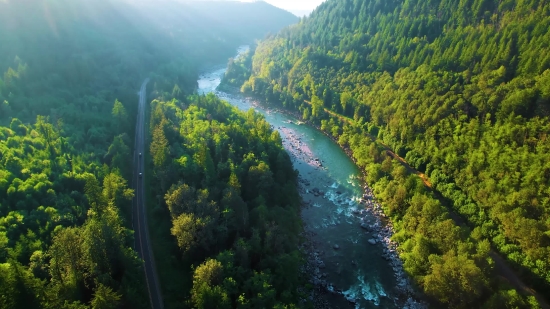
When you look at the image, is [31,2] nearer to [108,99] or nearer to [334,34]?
[108,99]

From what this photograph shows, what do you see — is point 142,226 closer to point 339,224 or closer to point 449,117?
point 339,224

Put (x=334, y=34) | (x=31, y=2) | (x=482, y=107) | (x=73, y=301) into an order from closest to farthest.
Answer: (x=73, y=301), (x=482, y=107), (x=31, y=2), (x=334, y=34)

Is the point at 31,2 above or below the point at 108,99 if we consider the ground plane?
above

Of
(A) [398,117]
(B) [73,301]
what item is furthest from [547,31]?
(B) [73,301]

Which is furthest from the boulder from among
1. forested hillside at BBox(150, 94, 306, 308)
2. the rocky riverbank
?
forested hillside at BBox(150, 94, 306, 308)

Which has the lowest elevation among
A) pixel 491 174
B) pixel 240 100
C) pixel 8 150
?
pixel 240 100

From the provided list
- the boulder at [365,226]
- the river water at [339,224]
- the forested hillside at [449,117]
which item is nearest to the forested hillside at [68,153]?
the river water at [339,224]

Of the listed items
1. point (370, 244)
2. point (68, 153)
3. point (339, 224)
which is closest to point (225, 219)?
point (339, 224)
